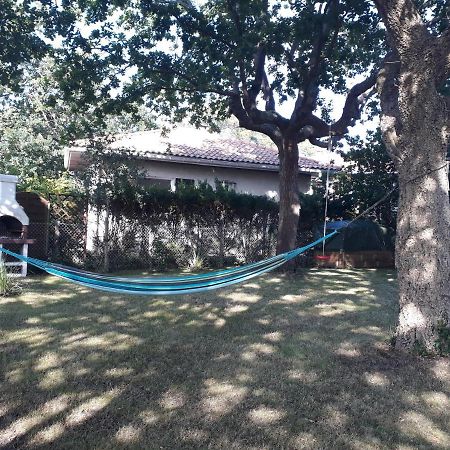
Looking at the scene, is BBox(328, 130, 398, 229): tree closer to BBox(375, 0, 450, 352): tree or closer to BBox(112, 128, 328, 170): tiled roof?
BBox(112, 128, 328, 170): tiled roof

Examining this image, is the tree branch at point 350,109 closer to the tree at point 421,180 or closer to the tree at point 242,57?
the tree at point 242,57

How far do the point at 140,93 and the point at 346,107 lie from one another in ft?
13.5

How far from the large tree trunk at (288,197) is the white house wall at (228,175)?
3578mm

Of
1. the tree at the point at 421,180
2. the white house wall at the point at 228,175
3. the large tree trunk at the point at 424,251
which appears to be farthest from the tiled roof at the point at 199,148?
the large tree trunk at the point at 424,251

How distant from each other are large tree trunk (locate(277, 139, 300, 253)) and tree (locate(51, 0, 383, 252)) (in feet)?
→ 0.07

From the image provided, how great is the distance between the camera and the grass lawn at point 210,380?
281cm

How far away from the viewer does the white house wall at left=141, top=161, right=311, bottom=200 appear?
1309cm

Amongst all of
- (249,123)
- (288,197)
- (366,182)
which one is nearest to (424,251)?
(288,197)

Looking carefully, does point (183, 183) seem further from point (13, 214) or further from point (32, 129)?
point (32, 129)

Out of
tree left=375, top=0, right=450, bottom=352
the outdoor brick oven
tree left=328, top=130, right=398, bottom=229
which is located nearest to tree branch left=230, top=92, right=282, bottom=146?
tree left=328, top=130, right=398, bottom=229

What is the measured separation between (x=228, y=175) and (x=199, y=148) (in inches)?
49.0

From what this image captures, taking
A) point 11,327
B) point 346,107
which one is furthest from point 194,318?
point 346,107

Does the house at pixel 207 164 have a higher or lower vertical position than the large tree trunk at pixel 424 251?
higher

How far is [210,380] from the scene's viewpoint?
3648mm
